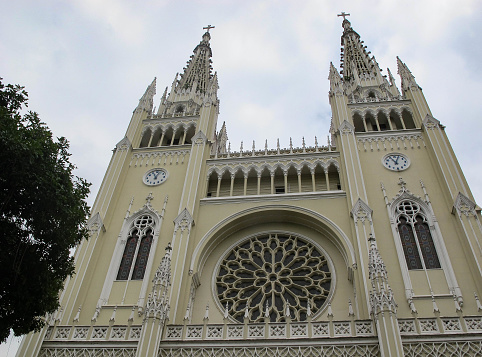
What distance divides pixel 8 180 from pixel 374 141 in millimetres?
15520

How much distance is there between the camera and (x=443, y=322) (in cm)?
1296

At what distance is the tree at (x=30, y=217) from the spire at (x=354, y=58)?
20.9m

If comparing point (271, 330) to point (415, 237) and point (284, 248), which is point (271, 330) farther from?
point (415, 237)

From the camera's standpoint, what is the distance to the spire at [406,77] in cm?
2289

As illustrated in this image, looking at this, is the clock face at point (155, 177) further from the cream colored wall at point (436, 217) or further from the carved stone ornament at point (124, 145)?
the cream colored wall at point (436, 217)

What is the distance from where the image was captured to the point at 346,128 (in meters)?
20.8

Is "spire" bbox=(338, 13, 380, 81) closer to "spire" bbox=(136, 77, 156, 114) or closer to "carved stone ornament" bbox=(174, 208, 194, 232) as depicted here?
"spire" bbox=(136, 77, 156, 114)

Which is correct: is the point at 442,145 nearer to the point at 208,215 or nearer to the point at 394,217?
the point at 394,217

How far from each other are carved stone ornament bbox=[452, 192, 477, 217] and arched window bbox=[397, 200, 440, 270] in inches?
47.8

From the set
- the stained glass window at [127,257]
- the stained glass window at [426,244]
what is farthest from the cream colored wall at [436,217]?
the stained glass window at [127,257]

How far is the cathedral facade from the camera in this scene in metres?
13.3

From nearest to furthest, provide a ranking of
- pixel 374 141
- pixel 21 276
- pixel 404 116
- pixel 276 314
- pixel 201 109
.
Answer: pixel 21 276
pixel 276 314
pixel 374 141
pixel 404 116
pixel 201 109

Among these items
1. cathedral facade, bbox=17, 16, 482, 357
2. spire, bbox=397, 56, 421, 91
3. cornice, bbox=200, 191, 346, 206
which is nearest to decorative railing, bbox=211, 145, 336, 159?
cathedral facade, bbox=17, 16, 482, 357

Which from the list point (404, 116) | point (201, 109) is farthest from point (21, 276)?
point (404, 116)
